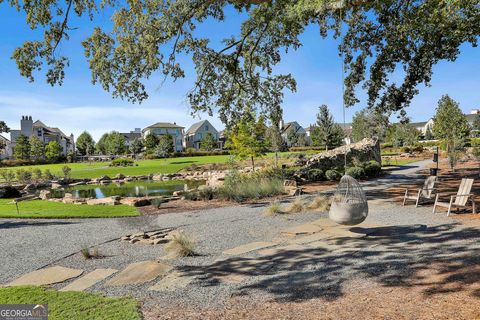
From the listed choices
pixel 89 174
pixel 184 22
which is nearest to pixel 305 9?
pixel 184 22

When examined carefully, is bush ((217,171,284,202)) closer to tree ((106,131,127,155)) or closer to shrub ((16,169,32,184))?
shrub ((16,169,32,184))

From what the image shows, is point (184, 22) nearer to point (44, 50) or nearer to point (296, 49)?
point (44, 50)

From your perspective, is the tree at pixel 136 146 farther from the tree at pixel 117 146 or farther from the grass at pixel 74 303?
the grass at pixel 74 303

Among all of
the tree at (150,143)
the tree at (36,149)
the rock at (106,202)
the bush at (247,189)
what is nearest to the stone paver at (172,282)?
the bush at (247,189)

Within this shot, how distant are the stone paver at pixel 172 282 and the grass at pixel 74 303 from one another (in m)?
0.57

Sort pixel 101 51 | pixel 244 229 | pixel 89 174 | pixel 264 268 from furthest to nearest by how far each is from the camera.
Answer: pixel 89 174 < pixel 101 51 < pixel 244 229 < pixel 264 268

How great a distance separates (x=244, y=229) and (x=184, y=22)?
24.0ft

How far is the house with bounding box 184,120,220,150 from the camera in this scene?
285ft

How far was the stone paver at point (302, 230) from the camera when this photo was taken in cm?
843

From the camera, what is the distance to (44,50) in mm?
10391

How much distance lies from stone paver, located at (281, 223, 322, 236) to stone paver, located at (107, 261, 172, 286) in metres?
3.26

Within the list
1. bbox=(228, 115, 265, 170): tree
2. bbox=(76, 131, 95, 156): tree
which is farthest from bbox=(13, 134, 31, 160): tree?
bbox=(228, 115, 265, 170): tree

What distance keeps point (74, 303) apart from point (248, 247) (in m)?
3.60

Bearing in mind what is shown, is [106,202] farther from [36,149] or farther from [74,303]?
[36,149]
